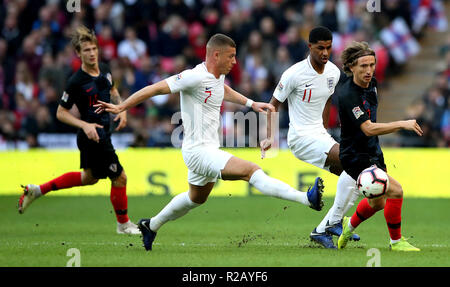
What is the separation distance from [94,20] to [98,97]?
35.3 ft

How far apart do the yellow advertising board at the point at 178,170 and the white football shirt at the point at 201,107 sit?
688 centimetres

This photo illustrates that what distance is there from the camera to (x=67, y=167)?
1619 centimetres

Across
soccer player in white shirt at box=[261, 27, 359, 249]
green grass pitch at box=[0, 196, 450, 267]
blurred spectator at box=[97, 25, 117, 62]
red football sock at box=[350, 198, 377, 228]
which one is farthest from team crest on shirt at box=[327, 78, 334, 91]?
blurred spectator at box=[97, 25, 117, 62]

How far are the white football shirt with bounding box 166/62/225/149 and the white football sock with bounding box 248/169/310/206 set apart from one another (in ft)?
2.19

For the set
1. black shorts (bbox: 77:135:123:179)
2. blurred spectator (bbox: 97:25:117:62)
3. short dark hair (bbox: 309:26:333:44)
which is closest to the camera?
short dark hair (bbox: 309:26:333:44)

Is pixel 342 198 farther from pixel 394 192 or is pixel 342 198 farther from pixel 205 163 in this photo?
pixel 205 163

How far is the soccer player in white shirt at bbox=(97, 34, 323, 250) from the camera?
837 cm

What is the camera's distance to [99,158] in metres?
10.7

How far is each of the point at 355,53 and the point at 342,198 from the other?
1710mm

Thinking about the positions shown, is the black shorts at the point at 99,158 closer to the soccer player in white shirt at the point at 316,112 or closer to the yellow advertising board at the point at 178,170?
the soccer player in white shirt at the point at 316,112

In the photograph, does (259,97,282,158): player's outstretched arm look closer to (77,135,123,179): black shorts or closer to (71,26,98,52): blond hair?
(77,135,123,179): black shorts

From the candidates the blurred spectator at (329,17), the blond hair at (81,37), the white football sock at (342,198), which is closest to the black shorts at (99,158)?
the blond hair at (81,37)

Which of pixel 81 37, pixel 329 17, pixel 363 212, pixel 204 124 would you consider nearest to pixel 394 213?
pixel 363 212
